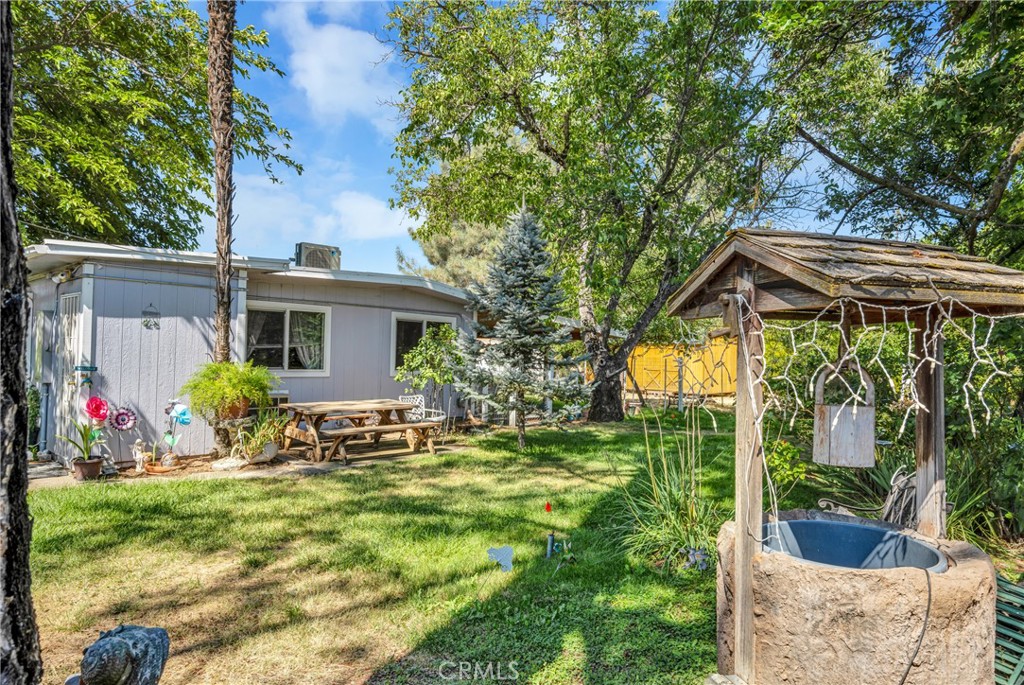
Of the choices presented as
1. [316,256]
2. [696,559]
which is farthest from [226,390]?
[696,559]

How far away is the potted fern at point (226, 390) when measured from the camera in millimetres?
7469

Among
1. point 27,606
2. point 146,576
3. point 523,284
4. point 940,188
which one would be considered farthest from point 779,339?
point 27,606

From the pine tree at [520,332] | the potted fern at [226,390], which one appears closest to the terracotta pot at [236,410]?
the potted fern at [226,390]

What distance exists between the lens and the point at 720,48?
396 inches

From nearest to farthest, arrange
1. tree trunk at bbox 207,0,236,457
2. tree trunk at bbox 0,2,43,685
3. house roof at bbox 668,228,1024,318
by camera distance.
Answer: tree trunk at bbox 0,2,43,685, house roof at bbox 668,228,1024,318, tree trunk at bbox 207,0,236,457

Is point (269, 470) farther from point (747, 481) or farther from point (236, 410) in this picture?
point (747, 481)

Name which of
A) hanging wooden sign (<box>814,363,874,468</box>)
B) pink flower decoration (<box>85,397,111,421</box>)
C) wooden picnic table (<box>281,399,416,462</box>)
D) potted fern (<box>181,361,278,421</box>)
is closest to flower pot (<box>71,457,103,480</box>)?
pink flower decoration (<box>85,397,111,421</box>)

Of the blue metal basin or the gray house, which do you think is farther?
the gray house

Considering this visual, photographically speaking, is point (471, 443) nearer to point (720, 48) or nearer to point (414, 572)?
point (414, 572)

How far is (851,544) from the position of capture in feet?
10.3

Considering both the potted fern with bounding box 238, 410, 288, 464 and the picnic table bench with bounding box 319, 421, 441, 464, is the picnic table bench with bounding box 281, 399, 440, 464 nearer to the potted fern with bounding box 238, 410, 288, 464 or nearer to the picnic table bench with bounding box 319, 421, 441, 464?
the picnic table bench with bounding box 319, 421, 441, 464

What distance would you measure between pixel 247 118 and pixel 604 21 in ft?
29.6

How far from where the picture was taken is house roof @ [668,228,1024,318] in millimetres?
2305

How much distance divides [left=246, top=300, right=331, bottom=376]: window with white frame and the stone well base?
9.04 metres
